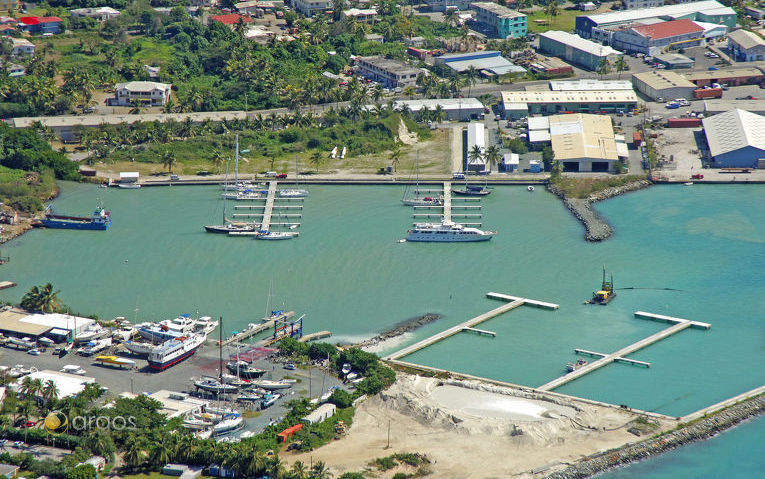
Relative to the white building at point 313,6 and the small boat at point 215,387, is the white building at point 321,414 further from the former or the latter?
the white building at point 313,6

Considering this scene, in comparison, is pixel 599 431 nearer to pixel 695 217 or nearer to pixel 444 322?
pixel 444 322

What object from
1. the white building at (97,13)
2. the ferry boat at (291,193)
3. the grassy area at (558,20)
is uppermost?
the grassy area at (558,20)

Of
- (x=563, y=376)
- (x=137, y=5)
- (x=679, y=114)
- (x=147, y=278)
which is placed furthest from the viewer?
(x=137, y=5)

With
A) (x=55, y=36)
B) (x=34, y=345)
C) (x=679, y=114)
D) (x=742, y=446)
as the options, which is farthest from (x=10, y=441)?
(x=55, y=36)

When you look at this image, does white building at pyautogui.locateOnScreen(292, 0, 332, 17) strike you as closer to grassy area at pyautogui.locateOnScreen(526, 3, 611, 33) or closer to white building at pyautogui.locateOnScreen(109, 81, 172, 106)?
grassy area at pyautogui.locateOnScreen(526, 3, 611, 33)

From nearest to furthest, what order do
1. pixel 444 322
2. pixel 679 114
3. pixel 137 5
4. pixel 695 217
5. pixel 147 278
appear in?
pixel 444 322 → pixel 147 278 → pixel 695 217 → pixel 679 114 → pixel 137 5

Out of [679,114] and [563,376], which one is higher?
[679,114]

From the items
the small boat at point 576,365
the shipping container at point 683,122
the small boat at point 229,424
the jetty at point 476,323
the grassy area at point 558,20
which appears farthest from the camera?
the grassy area at point 558,20

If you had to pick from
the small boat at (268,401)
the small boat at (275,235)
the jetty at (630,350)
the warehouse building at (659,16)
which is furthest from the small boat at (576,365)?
the warehouse building at (659,16)
